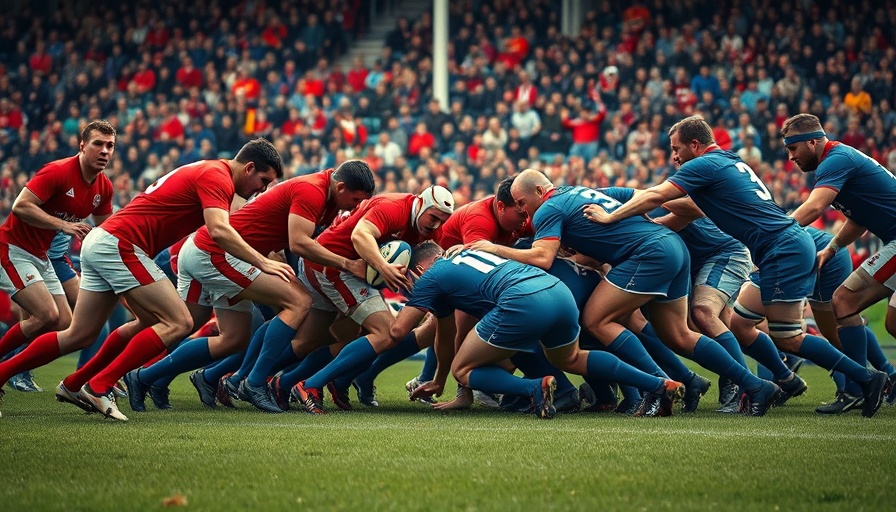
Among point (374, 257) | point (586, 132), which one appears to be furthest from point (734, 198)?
point (586, 132)

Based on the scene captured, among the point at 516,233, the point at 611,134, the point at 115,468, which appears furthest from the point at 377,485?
the point at 611,134

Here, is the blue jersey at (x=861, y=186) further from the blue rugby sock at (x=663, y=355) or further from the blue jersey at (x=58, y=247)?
the blue jersey at (x=58, y=247)

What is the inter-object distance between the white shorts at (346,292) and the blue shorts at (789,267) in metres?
2.65

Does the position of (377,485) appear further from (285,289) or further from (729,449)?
(285,289)

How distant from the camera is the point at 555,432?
6.92m

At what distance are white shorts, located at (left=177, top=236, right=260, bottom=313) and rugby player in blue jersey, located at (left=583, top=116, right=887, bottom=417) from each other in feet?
7.89

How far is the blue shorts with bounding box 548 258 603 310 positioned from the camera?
8344 millimetres

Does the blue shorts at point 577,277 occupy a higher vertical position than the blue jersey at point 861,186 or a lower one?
lower

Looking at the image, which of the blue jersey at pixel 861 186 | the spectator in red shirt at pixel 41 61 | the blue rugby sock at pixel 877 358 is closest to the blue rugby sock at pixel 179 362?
the blue jersey at pixel 861 186

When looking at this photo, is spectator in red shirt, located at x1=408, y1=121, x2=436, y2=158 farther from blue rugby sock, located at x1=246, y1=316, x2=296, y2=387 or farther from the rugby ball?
blue rugby sock, located at x1=246, y1=316, x2=296, y2=387

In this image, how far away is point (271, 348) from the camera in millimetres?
8391

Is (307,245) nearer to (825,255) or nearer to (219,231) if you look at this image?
(219,231)

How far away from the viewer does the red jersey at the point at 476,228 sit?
850cm

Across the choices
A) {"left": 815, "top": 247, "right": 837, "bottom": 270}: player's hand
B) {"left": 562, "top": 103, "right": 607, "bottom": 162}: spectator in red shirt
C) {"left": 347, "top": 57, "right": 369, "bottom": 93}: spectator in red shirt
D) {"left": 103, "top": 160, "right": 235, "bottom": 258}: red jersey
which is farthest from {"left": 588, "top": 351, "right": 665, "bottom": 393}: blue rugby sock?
{"left": 347, "top": 57, "right": 369, "bottom": 93}: spectator in red shirt
